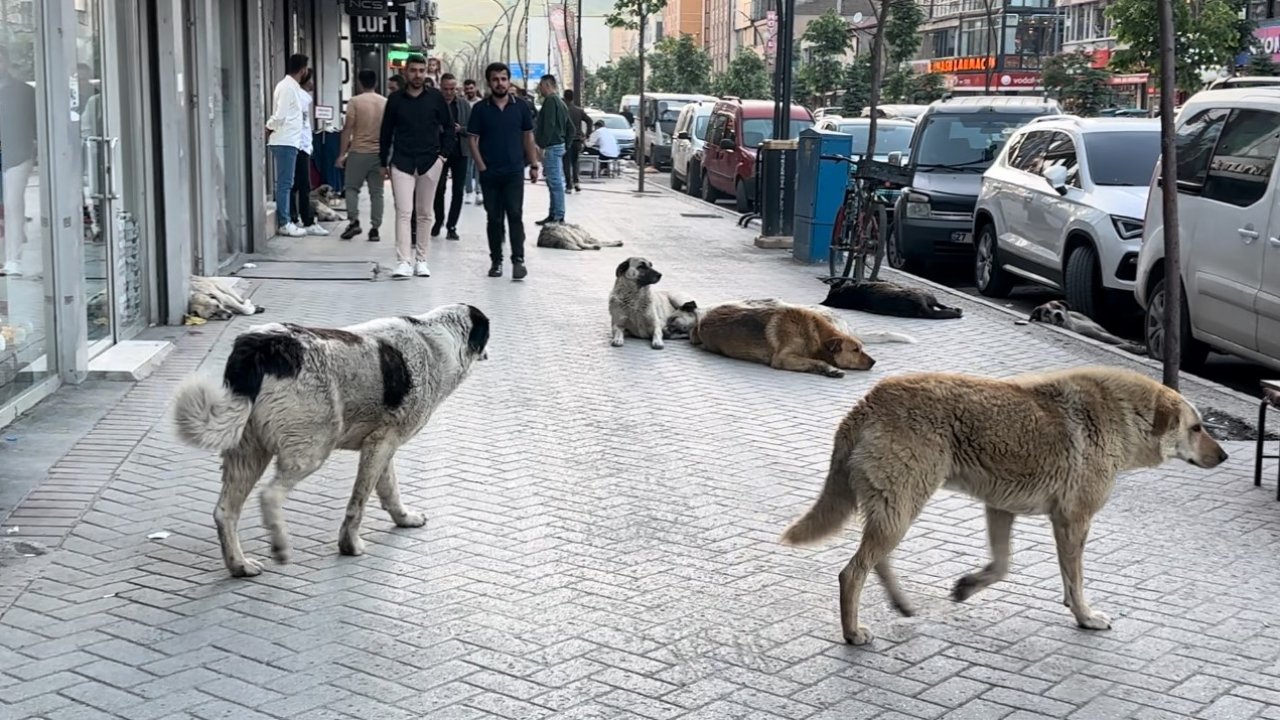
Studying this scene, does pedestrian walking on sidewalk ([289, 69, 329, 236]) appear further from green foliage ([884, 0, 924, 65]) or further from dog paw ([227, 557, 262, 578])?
green foliage ([884, 0, 924, 65])

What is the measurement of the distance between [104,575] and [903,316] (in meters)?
8.82

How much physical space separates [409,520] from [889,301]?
7.65m

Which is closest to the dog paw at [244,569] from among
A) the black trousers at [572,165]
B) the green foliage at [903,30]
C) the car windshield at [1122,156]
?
the car windshield at [1122,156]

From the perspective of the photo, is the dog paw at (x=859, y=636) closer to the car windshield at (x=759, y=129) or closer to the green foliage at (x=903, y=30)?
the car windshield at (x=759, y=129)

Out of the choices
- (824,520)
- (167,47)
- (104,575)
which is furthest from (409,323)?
(167,47)

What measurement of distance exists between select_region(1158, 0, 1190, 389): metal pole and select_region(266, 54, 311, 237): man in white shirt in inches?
431

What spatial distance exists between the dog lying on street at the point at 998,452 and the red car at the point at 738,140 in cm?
1970

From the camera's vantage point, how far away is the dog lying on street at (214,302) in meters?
12.0

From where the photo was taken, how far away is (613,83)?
85875 millimetres

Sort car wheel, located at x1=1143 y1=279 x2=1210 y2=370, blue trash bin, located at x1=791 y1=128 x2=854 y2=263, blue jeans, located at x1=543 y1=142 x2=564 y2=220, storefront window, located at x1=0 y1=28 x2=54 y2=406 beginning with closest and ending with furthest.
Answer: storefront window, located at x1=0 y1=28 x2=54 y2=406, car wheel, located at x1=1143 y1=279 x2=1210 y2=370, blue trash bin, located at x1=791 y1=128 x2=854 y2=263, blue jeans, located at x1=543 y1=142 x2=564 y2=220

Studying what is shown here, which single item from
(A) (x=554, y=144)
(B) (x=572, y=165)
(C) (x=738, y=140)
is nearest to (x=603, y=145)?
(B) (x=572, y=165)

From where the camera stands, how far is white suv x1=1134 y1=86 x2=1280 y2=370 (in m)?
Result: 9.73

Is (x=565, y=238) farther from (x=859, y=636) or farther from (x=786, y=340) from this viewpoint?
(x=859, y=636)

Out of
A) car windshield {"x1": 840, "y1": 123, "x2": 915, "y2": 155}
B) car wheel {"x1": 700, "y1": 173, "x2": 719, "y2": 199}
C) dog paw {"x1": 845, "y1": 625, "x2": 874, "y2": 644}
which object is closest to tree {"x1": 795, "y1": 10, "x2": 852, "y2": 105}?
car wheel {"x1": 700, "y1": 173, "x2": 719, "y2": 199}
